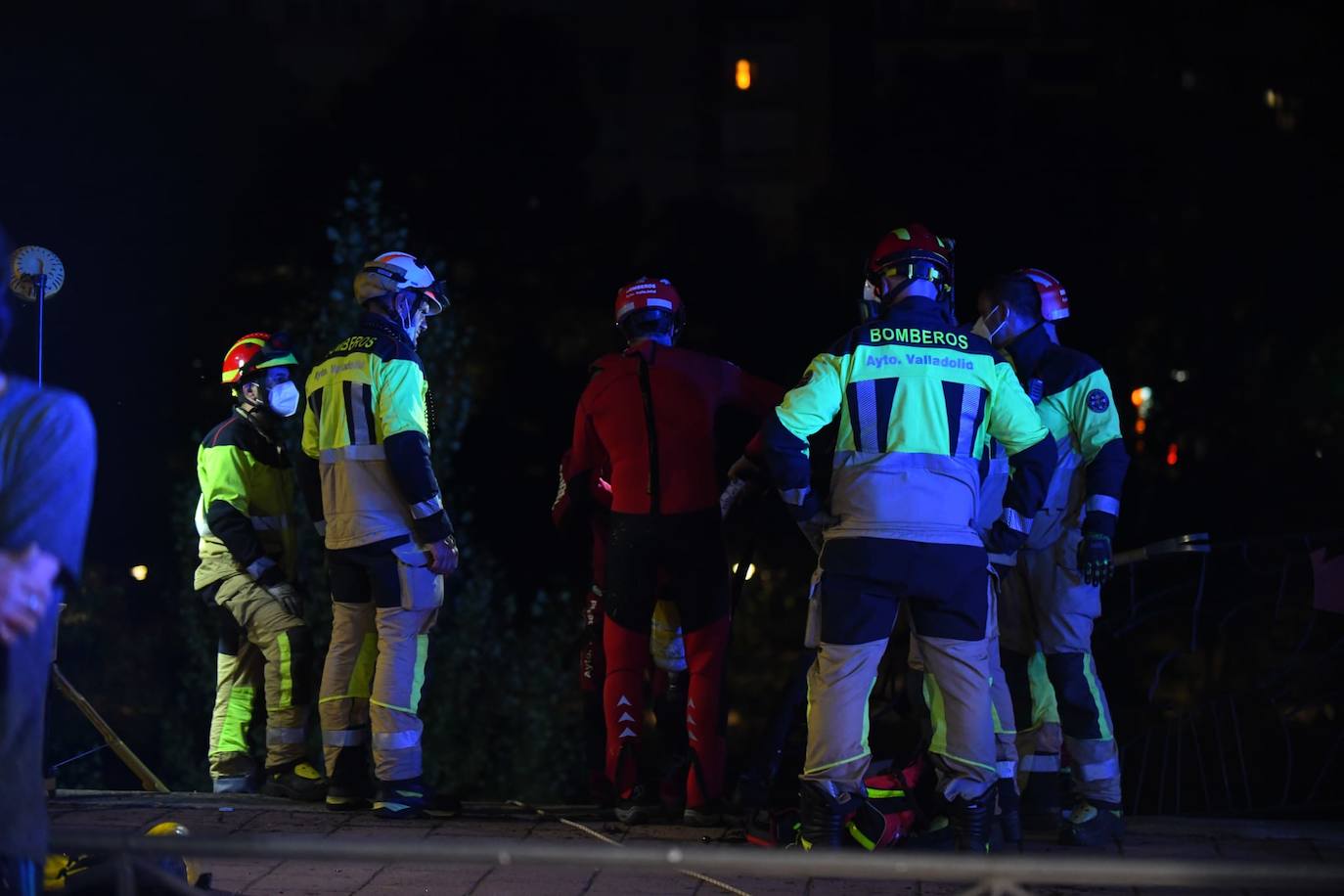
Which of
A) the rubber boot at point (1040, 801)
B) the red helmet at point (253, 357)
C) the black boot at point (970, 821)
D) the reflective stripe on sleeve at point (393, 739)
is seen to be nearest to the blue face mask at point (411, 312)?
the red helmet at point (253, 357)

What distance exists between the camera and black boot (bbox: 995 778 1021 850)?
651cm

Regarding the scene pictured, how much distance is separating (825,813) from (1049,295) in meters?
2.56

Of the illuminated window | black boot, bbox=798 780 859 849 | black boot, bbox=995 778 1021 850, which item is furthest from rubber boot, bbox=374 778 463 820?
the illuminated window

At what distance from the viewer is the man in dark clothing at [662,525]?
7.17 meters

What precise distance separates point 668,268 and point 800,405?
22.7m

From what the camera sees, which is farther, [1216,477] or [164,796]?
[1216,477]

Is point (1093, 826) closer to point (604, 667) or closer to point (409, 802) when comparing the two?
point (604, 667)

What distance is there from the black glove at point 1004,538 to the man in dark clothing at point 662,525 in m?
1.37

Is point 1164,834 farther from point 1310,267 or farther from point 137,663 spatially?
point 1310,267

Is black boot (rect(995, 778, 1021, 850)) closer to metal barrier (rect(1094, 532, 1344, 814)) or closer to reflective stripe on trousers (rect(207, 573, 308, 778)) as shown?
metal barrier (rect(1094, 532, 1344, 814))

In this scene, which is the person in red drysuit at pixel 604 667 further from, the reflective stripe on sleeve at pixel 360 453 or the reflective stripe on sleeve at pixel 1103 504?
the reflective stripe on sleeve at pixel 1103 504

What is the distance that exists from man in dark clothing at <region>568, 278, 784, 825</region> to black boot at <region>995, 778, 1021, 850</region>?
4.02 ft

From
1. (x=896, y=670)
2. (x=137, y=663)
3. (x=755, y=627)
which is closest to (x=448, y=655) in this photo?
(x=137, y=663)

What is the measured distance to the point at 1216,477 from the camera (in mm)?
17906
